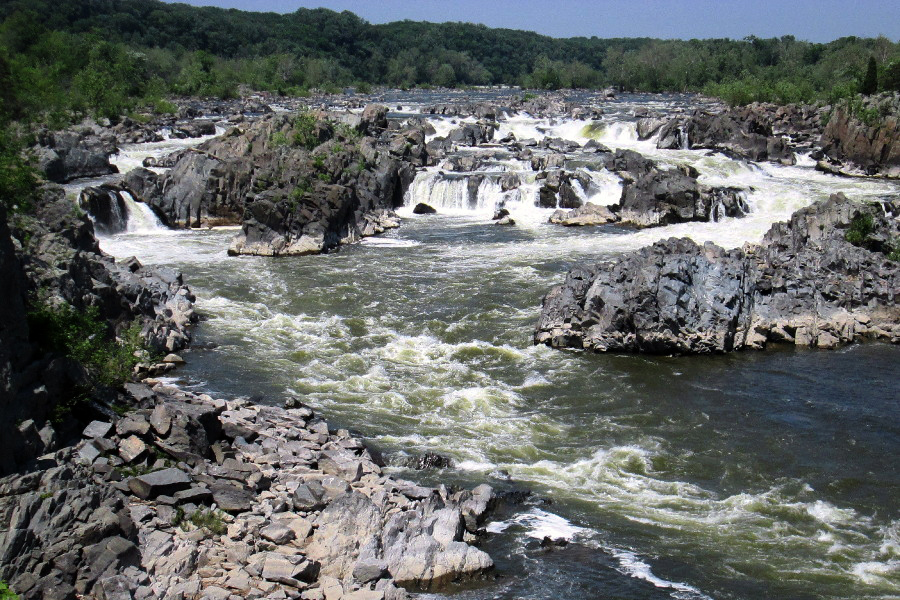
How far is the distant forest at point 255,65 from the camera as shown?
2766 inches

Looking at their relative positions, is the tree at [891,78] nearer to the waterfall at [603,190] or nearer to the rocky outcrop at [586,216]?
the waterfall at [603,190]

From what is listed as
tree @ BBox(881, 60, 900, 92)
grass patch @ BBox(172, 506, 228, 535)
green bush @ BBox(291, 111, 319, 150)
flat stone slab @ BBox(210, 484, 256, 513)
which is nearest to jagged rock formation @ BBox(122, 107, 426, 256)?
green bush @ BBox(291, 111, 319, 150)

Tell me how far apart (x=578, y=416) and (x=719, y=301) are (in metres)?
7.39

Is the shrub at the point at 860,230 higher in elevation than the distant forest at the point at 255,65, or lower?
lower

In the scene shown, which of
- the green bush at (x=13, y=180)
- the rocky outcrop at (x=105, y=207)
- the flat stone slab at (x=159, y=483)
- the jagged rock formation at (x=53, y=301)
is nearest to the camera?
the jagged rock formation at (x=53, y=301)

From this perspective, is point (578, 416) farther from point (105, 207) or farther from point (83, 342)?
point (105, 207)

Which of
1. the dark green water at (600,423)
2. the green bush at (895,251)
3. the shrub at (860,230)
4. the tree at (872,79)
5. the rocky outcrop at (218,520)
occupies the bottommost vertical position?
the dark green water at (600,423)

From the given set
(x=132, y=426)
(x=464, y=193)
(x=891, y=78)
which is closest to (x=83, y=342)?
(x=132, y=426)

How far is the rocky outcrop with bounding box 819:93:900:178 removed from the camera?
53875 millimetres

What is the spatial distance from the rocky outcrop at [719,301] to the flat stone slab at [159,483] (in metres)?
13.5

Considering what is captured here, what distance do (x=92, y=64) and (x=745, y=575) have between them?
91.8m

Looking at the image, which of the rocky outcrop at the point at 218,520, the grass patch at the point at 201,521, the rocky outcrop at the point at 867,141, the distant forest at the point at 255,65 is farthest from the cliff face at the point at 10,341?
the rocky outcrop at the point at 867,141

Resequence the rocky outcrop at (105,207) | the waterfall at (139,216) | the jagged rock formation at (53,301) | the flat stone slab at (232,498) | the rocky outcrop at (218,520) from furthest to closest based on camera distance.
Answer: the waterfall at (139,216)
the rocky outcrop at (105,207)
the flat stone slab at (232,498)
the jagged rock formation at (53,301)
the rocky outcrop at (218,520)

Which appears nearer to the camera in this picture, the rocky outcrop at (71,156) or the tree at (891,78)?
the rocky outcrop at (71,156)
